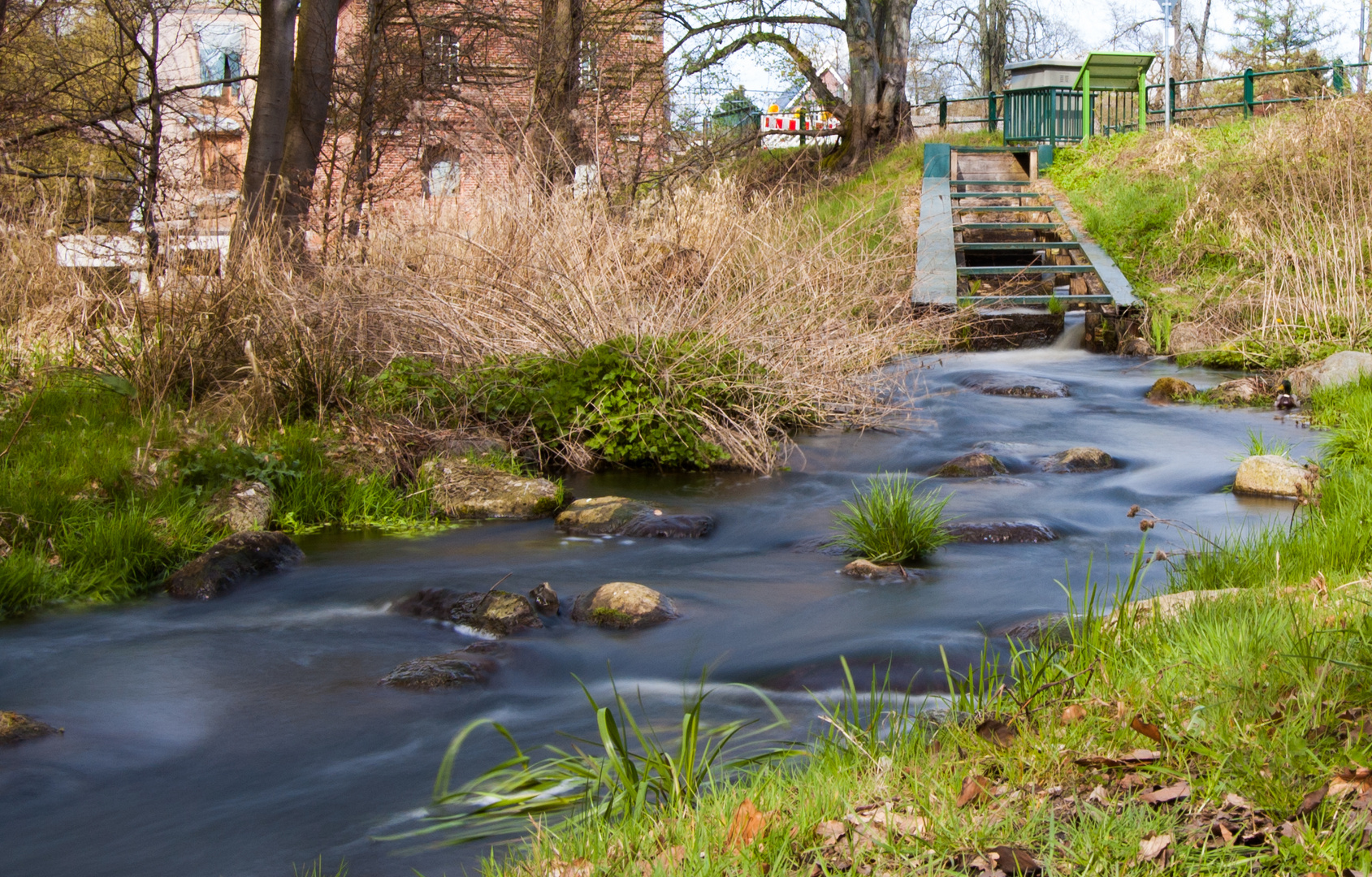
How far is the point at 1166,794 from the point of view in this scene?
2.46 m

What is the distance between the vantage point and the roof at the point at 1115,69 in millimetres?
22672

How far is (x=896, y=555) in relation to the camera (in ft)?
18.4

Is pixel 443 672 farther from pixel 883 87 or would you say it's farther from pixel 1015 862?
pixel 883 87

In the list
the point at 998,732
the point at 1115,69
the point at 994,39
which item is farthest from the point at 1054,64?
the point at 998,732

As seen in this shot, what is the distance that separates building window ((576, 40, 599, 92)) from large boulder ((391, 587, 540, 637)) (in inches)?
410

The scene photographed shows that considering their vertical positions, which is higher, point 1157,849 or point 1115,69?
point 1115,69

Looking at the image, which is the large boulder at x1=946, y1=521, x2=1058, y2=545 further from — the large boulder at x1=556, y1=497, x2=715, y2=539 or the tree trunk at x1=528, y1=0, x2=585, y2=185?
the tree trunk at x1=528, y1=0, x2=585, y2=185

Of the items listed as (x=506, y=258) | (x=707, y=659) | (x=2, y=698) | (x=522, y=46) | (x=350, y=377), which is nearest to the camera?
(x=2, y=698)

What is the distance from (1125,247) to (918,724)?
44.6 feet

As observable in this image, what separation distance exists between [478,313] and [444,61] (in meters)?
9.45

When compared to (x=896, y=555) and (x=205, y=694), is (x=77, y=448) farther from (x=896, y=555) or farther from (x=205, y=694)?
(x=896, y=555)

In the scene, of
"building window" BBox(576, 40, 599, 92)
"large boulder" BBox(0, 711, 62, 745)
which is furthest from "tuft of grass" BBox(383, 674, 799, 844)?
"building window" BBox(576, 40, 599, 92)

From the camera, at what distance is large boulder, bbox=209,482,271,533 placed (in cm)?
621

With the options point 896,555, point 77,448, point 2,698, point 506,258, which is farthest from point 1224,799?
point 506,258
